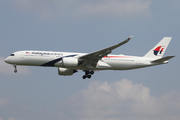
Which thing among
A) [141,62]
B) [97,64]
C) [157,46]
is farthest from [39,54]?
[157,46]

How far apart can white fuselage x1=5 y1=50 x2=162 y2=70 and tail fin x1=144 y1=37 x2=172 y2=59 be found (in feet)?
11.4

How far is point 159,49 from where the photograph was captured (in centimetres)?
4497

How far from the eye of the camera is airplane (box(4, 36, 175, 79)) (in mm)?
37594

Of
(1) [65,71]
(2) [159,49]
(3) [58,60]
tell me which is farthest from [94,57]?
(2) [159,49]

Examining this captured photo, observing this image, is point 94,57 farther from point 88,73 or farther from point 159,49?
point 159,49

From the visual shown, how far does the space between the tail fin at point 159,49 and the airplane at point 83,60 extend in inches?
77.4

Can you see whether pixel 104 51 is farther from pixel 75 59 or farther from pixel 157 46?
pixel 157 46

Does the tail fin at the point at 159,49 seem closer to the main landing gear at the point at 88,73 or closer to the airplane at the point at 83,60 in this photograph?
the airplane at the point at 83,60

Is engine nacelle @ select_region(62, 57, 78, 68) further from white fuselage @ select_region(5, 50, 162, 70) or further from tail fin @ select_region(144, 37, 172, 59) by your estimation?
tail fin @ select_region(144, 37, 172, 59)

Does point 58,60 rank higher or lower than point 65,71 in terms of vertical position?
higher

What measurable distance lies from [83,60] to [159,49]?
530 inches

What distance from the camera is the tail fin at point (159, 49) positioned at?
144ft

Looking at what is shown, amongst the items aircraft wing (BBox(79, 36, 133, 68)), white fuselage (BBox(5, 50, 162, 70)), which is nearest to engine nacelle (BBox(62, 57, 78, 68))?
white fuselage (BBox(5, 50, 162, 70))

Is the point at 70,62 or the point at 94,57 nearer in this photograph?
the point at 70,62
